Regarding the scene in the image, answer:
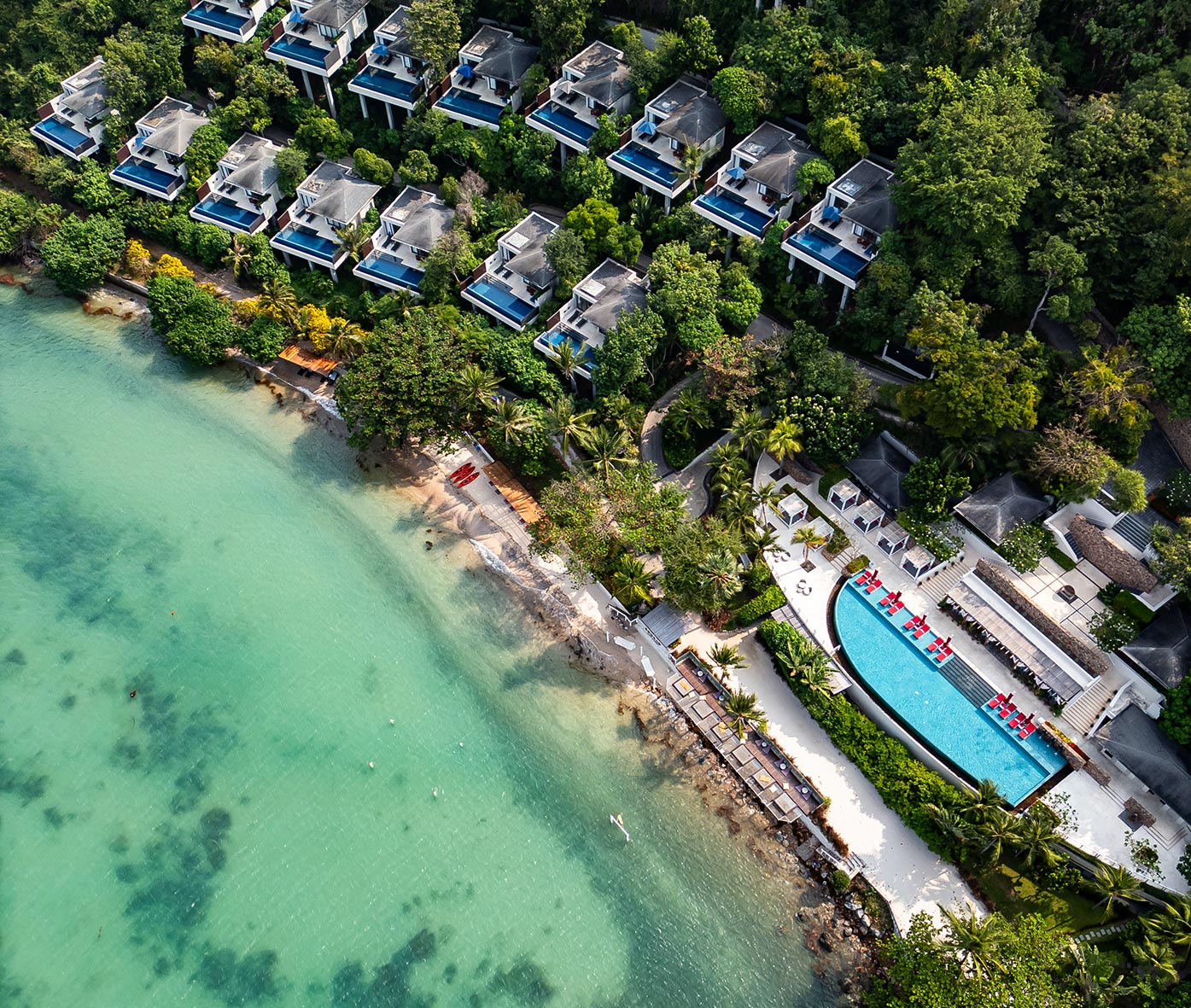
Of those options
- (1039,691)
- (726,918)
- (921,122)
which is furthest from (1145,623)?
(921,122)

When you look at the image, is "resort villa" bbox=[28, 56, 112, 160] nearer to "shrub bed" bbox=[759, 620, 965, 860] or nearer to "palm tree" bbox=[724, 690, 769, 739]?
"palm tree" bbox=[724, 690, 769, 739]

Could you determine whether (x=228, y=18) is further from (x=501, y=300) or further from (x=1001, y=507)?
(x=1001, y=507)

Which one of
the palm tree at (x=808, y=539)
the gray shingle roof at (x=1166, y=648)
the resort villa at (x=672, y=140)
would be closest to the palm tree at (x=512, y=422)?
the palm tree at (x=808, y=539)

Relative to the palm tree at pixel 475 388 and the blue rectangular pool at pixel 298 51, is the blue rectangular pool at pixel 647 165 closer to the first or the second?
the palm tree at pixel 475 388

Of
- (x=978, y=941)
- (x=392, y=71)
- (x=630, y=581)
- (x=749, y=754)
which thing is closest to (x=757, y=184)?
(x=630, y=581)

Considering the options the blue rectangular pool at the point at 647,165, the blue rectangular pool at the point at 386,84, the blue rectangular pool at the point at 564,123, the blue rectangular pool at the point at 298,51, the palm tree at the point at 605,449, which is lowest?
the palm tree at the point at 605,449
